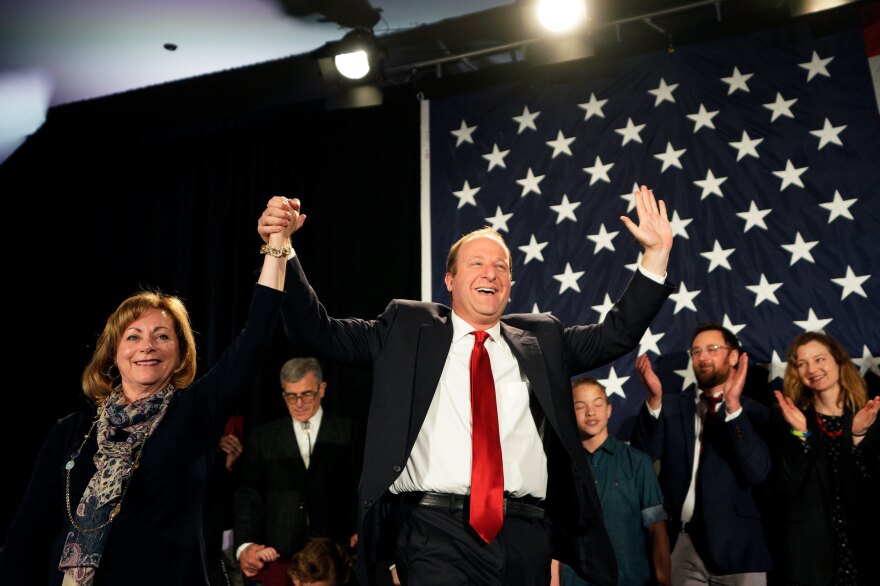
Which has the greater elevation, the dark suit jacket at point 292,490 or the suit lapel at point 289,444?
the suit lapel at point 289,444

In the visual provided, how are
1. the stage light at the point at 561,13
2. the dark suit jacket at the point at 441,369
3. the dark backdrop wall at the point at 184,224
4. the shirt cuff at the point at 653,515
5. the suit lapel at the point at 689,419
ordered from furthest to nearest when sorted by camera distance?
the dark backdrop wall at the point at 184,224 < the stage light at the point at 561,13 < the suit lapel at the point at 689,419 < the shirt cuff at the point at 653,515 < the dark suit jacket at the point at 441,369

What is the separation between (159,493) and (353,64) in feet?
12.1

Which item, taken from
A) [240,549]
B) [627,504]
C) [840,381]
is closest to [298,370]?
[240,549]

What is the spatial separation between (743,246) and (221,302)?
3.71 metres

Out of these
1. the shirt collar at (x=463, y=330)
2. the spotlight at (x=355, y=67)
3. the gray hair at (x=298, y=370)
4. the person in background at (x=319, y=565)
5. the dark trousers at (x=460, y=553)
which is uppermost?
the spotlight at (x=355, y=67)

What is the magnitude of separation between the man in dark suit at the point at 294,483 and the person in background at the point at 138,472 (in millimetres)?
1911

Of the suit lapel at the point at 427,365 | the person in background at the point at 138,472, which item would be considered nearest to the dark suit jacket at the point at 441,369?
the suit lapel at the point at 427,365

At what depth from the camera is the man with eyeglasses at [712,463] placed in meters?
3.52

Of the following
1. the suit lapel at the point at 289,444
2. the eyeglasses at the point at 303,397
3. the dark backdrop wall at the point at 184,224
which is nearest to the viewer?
the suit lapel at the point at 289,444

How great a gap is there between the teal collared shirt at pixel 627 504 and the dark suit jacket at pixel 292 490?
1.30 m

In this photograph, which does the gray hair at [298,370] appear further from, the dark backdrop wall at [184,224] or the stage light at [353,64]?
the stage light at [353,64]

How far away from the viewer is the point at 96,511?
205 centimetres

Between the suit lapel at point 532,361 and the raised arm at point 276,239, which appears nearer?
the raised arm at point 276,239

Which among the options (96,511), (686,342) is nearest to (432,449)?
(96,511)
